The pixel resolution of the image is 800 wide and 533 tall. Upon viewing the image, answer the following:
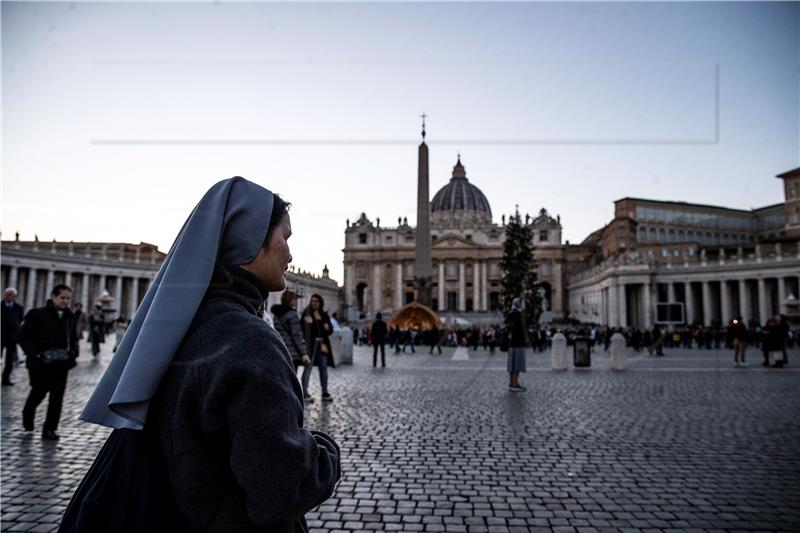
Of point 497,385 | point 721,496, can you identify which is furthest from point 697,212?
point 721,496

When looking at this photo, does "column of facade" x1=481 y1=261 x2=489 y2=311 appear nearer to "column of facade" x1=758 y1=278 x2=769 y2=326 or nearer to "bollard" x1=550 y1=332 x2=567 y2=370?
"column of facade" x1=758 y1=278 x2=769 y2=326

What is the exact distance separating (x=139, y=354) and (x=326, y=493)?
636 mm

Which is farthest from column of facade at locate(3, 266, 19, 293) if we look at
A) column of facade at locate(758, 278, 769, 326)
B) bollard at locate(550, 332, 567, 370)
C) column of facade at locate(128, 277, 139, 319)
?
column of facade at locate(758, 278, 769, 326)

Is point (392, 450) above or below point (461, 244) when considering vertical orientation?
below

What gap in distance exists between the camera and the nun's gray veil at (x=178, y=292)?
1517 mm

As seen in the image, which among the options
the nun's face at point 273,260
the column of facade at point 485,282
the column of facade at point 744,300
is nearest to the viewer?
the nun's face at point 273,260

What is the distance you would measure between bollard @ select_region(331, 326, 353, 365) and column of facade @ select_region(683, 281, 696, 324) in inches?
1734

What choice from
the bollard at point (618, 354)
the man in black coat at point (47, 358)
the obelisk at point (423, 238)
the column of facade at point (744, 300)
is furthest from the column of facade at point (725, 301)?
the man in black coat at point (47, 358)

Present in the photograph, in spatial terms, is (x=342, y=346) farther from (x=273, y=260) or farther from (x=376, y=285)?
(x=376, y=285)

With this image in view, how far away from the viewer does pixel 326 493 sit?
158 cm

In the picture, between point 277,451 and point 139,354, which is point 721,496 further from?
point 139,354

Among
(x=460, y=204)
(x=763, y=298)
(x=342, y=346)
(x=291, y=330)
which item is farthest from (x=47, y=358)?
(x=460, y=204)

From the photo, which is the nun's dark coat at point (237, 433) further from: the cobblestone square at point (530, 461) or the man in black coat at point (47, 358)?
the man in black coat at point (47, 358)

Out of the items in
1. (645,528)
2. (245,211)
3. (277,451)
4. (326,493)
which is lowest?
(645,528)
